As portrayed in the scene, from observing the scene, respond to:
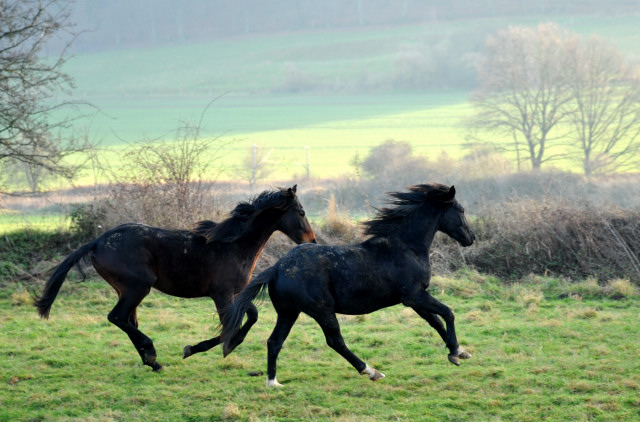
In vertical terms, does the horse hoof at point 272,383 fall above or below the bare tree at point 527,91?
below

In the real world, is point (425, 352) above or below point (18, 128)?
below

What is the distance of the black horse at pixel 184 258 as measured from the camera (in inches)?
268

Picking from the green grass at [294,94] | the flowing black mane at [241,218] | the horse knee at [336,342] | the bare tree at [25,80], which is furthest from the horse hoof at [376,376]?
the green grass at [294,94]

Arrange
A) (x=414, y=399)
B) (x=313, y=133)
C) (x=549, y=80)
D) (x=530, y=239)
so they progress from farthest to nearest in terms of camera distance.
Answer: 1. (x=313, y=133)
2. (x=549, y=80)
3. (x=530, y=239)
4. (x=414, y=399)

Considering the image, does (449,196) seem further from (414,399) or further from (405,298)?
(414,399)

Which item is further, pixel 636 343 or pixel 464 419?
pixel 636 343

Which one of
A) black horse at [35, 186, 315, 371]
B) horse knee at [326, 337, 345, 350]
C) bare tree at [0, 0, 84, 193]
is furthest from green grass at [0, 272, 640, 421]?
bare tree at [0, 0, 84, 193]

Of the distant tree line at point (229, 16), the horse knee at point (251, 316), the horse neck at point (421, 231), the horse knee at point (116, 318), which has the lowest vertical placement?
the horse knee at point (251, 316)

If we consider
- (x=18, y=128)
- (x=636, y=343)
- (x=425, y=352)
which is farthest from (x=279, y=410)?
(x=18, y=128)

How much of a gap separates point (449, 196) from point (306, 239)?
1.66 metres

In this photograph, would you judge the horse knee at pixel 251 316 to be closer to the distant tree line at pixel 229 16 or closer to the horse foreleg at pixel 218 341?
the horse foreleg at pixel 218 341

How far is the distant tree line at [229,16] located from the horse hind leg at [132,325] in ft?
316

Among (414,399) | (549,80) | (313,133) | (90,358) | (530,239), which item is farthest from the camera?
(313,133)

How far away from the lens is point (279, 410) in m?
5.69
